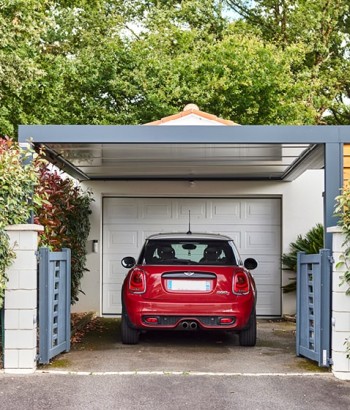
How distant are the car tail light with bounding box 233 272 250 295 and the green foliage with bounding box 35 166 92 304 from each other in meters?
2.28

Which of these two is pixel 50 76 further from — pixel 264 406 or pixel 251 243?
pixel 264 406

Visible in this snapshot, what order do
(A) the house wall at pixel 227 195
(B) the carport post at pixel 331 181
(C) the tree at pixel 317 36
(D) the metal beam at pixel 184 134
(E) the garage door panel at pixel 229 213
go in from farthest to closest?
(C) the tree at pixel 317 36
(E) the garage door panel at pixel 229 213
(A) the house wall at pixel 227 195
(D) the metal beam at pixel 184 134
(B) the carport post at pixel 331 181

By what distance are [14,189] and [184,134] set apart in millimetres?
2007

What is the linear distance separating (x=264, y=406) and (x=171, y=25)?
59.5 ft

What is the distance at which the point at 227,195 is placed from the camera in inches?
500

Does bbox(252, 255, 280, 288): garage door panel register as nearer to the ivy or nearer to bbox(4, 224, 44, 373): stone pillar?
the ivy

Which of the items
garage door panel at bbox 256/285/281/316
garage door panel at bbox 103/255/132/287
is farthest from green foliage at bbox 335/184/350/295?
garage door panel at bbox 103/255/132/287

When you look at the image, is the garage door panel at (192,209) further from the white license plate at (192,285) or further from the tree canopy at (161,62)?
the tree canopy at (161,62)

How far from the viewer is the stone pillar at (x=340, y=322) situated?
6.93m

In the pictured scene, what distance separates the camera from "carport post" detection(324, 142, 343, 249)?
24.8ft

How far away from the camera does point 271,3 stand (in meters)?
25.2

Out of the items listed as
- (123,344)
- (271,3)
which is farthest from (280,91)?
(123,344)

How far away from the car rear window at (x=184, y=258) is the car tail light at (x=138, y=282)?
0.90 feet

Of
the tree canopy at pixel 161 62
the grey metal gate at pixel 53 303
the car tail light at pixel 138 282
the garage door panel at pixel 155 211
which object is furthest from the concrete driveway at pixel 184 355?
the tree canopy at pixel 161 62
